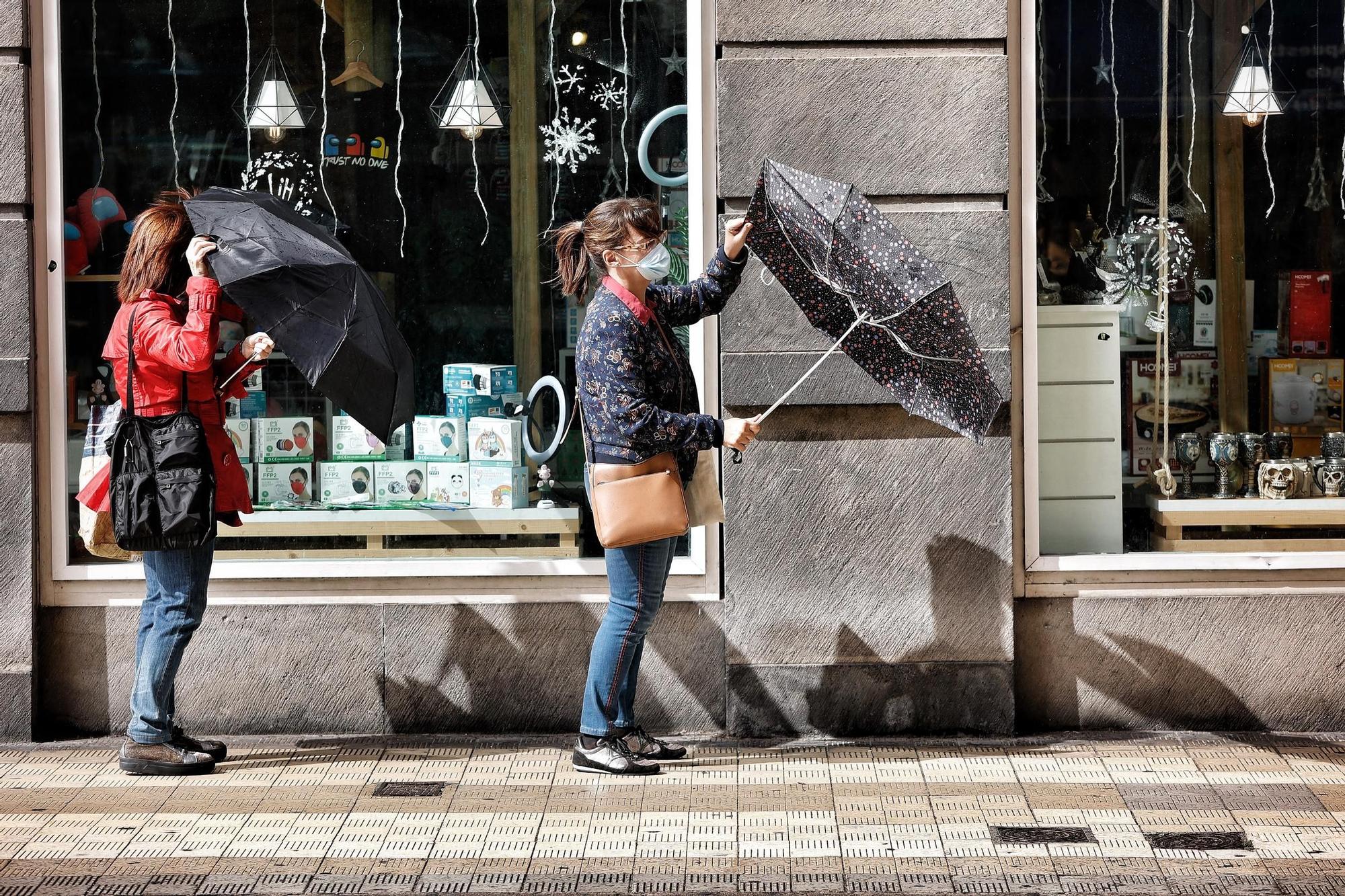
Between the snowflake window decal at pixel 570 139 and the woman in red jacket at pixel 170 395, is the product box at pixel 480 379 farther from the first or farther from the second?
the woman in red jacket at pixel 170 395

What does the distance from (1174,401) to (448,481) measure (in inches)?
121

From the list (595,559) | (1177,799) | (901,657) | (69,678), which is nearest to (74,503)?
(69,678)

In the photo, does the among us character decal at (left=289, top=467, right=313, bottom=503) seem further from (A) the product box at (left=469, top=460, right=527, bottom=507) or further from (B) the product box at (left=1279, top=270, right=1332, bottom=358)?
(B) the product box at (left=1279, top=270, right=1332, bottom=358)

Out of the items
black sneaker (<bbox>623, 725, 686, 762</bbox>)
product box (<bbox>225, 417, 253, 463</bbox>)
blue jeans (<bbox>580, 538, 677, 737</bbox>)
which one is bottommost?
black sneaker (<bbox>623, 725, 686, 762</bbox>)

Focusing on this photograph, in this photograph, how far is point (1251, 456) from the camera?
6.12 meters

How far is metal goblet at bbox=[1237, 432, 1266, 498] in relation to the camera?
6094mm

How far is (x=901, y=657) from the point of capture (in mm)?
5762

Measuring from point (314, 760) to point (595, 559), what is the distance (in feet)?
4.41

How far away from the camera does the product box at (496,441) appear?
620 centimetres

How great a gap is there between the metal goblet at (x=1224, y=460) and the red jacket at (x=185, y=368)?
3.86m

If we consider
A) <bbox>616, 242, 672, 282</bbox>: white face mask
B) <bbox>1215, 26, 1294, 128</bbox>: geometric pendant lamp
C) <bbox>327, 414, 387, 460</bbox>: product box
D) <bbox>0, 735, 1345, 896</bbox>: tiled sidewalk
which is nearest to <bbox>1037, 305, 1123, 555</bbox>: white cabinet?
<bbox>0, 735, 1345, 896</bbox>: tiled sidewalk

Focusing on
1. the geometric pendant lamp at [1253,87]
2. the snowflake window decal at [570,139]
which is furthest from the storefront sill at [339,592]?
the geometric pendant lamp at [1253,87]

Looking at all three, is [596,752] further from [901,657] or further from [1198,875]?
[1198,875]

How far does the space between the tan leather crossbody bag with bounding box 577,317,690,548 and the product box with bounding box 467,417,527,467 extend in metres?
1.14
